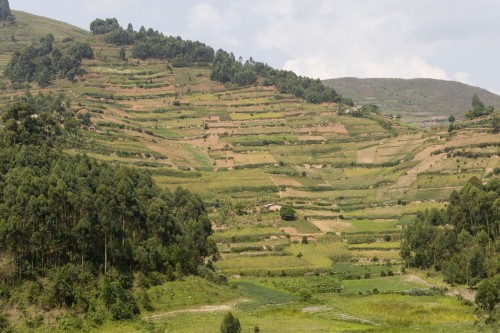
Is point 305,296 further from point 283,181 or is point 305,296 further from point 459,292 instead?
point 283,181

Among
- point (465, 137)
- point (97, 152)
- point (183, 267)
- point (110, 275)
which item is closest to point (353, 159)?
point (465, 137)

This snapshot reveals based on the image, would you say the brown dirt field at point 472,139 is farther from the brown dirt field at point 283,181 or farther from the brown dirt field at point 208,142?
the brown dirt field at point 208,142

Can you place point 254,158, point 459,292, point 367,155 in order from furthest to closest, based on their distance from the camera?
point 367,155, point 254,158, point 459,292

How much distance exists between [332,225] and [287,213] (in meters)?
9.25

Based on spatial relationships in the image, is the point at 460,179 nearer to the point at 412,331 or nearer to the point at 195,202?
the point at 195,202

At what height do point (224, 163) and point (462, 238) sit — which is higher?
point (224, 163)

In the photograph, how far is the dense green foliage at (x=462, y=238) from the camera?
254ft

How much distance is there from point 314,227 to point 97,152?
172 ft

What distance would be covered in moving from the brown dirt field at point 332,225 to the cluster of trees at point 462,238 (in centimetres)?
1877

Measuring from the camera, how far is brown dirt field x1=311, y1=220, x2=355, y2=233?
370 feet

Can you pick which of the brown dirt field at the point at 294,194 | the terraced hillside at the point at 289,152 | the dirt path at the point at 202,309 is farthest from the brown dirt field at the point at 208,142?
the dirt path at the point at 202,309

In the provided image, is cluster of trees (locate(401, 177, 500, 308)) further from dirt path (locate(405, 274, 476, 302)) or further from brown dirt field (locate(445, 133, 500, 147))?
brown dirt field (locate(445, 133, 500, 147))

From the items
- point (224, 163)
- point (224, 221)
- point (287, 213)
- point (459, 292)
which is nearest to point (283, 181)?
point (224, 163)

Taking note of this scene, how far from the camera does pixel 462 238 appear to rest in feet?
276
